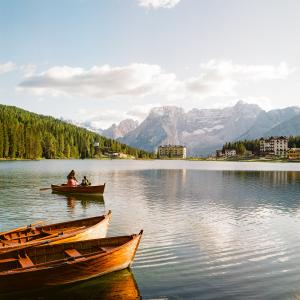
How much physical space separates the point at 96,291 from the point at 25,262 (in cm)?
377

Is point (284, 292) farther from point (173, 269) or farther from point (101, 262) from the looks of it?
point (101, 262)

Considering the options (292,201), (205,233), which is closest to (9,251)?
(205,233)

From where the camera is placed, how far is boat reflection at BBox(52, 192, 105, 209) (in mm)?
49456

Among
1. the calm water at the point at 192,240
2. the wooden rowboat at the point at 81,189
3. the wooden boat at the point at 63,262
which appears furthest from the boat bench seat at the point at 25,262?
the wooden rowboat at the point at 81,189

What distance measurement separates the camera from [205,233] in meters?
31.9

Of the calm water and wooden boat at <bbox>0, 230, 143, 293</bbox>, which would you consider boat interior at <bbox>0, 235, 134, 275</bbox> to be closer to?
wooden boat at <bbox>0, 230, 143, 293</bbox>

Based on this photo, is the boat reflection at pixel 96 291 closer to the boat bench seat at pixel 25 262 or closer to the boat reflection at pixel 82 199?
the boat bench seat at pixel 25 262

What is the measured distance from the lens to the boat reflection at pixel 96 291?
17.9 meters

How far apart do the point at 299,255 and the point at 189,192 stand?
39225 mm

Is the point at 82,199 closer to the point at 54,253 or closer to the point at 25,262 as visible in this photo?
the point at 54,253

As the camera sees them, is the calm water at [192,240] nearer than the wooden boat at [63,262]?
No

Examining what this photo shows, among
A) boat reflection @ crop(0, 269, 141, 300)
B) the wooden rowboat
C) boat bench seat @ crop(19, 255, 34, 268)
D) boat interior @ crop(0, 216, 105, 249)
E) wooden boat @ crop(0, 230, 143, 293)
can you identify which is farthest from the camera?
the wooden rowboat

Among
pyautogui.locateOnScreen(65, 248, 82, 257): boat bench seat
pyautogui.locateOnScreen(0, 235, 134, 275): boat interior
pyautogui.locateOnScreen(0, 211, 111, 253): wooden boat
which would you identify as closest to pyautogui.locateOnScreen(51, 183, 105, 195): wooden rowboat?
pyautogui.locateOnScreen(0, 211, 111, 253): wooden boat

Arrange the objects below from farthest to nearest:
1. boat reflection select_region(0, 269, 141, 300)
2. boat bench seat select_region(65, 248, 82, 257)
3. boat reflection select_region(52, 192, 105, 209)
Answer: boat reflection select_region(52, 192, 105, 209), boat bench seat select_region(65, 248, 82, 257), boat reflection select_region(0, 269, 141, 300)
